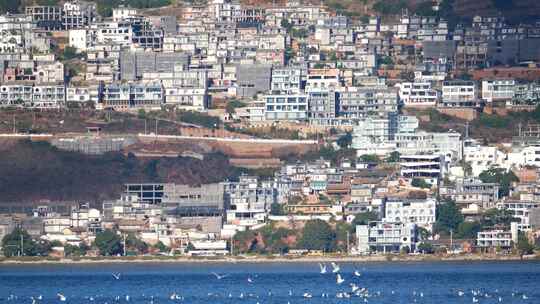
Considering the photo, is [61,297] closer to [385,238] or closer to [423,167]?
[385,238]

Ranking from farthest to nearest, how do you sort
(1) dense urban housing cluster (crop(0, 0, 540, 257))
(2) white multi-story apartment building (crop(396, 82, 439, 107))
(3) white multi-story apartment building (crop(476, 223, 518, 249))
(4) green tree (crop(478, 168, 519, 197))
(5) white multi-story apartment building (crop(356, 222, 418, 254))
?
1. (2) white multi-story apartment building (crop(396, 82, 439, 107))
2. (4) green tree (crop(478, 168, 519, 197))
3. (1) dense urban housing cluster (crop(0, 0, 540, 257))
4. (3) white multi-story apartment building (crop(476, 223, 518, 249))
5. (5) white multi-story apartment building (crop(356, 222, 418, 254))

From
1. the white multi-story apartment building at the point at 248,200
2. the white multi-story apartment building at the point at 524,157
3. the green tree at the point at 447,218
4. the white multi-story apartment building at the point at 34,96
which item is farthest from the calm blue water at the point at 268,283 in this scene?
the white multi-story apartment building at the point at 34,96

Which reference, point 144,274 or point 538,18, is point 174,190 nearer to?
point 144,274

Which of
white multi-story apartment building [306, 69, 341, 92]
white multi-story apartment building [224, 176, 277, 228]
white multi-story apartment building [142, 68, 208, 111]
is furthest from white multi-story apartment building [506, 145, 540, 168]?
white multi-story apartment building [142, 68, 208, 111]

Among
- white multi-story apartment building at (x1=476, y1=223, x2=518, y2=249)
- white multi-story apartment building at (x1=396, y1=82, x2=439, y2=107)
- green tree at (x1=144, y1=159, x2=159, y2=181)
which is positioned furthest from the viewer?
white multi-story apartment building at (x1=396, y1=82, x2=439, y2=107)

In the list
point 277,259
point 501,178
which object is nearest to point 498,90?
point 501,178

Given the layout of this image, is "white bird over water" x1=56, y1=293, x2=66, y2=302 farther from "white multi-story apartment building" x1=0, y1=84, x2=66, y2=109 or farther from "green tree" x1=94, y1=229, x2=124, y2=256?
"white multi-story apartment building" x1=0, y1=84, x2=66, y2=109
